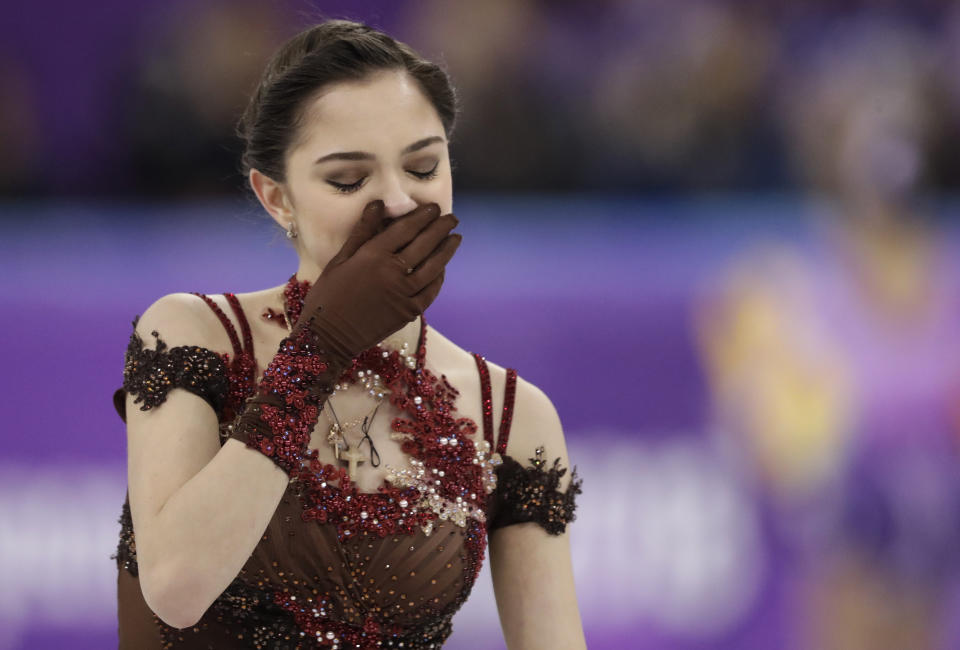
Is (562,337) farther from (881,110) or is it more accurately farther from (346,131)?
(346,131)

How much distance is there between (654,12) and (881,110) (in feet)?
3.15

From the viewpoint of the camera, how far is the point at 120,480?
140 inches

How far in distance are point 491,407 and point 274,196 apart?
50cm

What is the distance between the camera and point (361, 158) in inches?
67.7

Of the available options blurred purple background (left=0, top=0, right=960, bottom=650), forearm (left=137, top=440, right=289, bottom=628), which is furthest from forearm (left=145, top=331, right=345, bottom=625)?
blurred purple background (left=0, top=0, right=960, bottom=650)

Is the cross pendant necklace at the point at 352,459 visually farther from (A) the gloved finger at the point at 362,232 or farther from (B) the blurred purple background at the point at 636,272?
(B) the blurred purple background at the point at 636,272

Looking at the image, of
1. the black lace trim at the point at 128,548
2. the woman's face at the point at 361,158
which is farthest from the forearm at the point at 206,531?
the woman's face at the point at 361,158

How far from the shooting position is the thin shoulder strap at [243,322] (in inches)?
72.0

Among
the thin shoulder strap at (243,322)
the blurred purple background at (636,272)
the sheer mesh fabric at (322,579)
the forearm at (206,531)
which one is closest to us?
the forearm at (206,531)

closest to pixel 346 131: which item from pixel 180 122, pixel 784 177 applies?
pixel 180 122

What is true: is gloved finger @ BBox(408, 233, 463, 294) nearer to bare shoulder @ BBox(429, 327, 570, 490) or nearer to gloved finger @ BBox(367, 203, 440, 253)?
gloved finger @ BBox(367, 203, 440, 253)

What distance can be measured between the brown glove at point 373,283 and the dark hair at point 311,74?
8.8 inches

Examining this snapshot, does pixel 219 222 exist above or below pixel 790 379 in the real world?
above

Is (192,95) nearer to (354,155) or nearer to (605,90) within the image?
(605,90)
